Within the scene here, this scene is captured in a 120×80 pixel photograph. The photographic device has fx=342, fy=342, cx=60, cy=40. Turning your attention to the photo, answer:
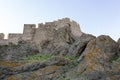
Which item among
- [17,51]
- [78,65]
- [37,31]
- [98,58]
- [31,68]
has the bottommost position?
[31,68]

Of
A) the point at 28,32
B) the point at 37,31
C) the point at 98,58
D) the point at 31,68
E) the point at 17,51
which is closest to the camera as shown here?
the point at 98,58

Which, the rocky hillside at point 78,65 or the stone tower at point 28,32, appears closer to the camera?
the rocky hillside at point 78,65

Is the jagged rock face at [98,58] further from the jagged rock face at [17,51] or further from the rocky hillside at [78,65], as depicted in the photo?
the jagged rock face at [17,51]

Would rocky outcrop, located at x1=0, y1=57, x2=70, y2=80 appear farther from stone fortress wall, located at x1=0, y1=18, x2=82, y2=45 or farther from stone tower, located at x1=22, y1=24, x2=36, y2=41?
stone tower, located at x1=22, y1=24, x2=36, y2=41

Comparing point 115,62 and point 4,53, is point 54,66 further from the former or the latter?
point 4,53

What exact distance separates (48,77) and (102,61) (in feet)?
7.57

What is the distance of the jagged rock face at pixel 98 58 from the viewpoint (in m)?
13.3

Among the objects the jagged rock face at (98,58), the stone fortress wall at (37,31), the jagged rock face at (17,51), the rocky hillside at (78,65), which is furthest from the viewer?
the stone fortress wall at (37,31)

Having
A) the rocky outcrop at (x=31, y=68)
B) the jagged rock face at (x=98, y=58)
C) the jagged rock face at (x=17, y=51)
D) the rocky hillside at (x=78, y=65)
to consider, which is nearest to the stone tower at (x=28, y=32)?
the jagged rock face at (x=17, y=51)

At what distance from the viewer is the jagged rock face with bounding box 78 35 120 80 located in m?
13.3

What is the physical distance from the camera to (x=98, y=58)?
14172 millimetres

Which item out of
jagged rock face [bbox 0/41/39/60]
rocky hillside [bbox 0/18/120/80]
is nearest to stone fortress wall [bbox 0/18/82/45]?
jagged rock face [bbox 0/41/39/60]

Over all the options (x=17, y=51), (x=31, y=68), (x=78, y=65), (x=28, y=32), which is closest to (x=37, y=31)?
(x=28, y=32)

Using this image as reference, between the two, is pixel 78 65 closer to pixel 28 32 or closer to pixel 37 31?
pixel 37 31
